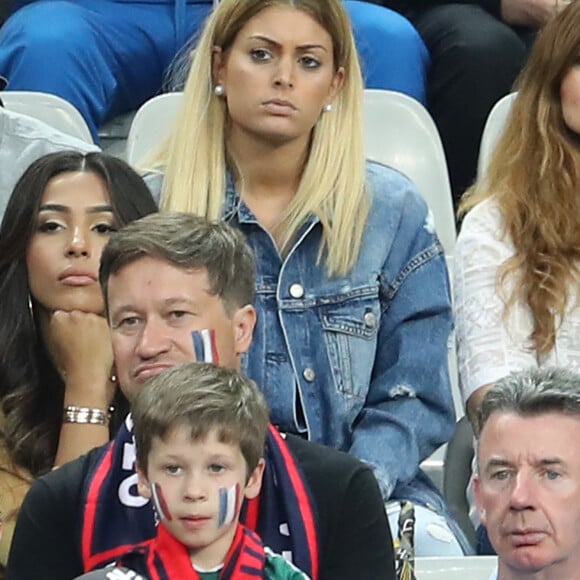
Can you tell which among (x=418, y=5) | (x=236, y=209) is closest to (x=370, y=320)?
(x=236, y=209)

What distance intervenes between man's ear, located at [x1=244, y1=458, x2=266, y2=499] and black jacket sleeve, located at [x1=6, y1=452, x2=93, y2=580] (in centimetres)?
23

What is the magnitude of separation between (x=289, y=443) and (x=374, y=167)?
887mm

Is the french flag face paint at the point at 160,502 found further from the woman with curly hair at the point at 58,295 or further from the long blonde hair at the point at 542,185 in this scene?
the long blonde hair at the point at 542,185

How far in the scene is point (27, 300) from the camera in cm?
273

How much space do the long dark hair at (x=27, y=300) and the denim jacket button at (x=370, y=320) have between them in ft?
1.26

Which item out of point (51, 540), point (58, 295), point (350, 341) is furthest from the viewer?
point (350, 341)

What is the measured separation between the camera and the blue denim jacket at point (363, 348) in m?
2.80

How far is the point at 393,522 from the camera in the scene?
2607 millimetres

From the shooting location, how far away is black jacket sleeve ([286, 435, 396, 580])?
2174mm

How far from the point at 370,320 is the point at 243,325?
0.55 m

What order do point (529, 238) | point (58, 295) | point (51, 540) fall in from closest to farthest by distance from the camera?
1. point (51, 540)
2. point (58, 295)
3. point (529, 238)

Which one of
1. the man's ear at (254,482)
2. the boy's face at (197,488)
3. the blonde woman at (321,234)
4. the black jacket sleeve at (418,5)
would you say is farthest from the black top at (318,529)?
the black jacket sleeve at (418,5)

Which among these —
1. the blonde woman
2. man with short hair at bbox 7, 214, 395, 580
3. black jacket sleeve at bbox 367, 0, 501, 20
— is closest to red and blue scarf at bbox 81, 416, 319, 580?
man with short hair at bbox 7, 214, 395, 580

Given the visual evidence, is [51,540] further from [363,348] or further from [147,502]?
[363,348]
